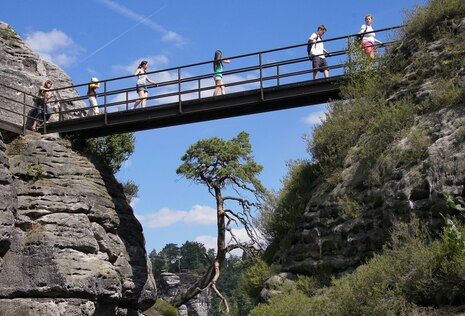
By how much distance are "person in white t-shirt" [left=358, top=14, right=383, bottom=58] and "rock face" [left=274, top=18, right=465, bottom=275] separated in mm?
839

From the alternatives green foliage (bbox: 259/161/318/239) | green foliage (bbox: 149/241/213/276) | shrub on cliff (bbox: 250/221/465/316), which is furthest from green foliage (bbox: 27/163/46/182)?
green foliage (bbox: 149/241/213/276)

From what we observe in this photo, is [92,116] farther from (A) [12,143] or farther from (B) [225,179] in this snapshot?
(B) [225,179]

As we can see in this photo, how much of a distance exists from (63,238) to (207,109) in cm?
545

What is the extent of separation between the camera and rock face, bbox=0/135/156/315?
16891 mm

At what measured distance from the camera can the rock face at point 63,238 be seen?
1689 centimetres

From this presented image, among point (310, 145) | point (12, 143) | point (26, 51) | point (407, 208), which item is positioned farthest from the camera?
point (26, 51)

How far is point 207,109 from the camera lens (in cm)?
1872

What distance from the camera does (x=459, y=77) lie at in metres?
13.4

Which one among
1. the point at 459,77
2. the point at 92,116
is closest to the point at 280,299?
the point at 459,77

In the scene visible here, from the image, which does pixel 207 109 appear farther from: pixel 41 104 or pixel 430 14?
pixel 430 14

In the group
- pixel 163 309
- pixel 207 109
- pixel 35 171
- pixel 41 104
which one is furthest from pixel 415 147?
pixel 163 309

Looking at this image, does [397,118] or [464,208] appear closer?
[464,208]

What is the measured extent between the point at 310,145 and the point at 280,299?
4.60 m

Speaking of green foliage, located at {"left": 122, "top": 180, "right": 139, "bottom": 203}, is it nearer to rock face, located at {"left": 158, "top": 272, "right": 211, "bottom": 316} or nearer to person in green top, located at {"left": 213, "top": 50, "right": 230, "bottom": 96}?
person in green top, located at {"left": 213, "top": 50, "right": 230, "bottom": 96}
